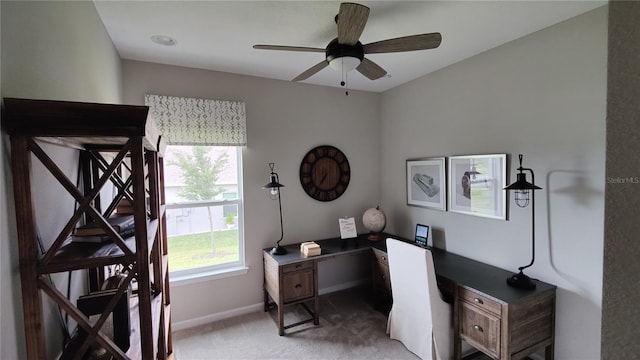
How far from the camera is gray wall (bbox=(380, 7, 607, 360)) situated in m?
1.91

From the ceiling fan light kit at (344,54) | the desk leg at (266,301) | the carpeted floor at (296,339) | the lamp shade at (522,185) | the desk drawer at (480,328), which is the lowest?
the carpeted floor at (296,339)

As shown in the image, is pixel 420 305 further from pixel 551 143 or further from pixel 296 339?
pixel 551 143

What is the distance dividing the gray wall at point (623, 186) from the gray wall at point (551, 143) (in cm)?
205

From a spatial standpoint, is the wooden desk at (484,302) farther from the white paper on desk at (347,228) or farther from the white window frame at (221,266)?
the white paper on desk at (347,228)

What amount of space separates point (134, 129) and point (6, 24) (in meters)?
0.42

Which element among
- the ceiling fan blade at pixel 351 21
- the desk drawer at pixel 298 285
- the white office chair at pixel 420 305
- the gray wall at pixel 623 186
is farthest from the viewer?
the desk drawer at pixel 298 285

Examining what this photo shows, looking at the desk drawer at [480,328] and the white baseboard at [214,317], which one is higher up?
the desk drawer at [480,328]

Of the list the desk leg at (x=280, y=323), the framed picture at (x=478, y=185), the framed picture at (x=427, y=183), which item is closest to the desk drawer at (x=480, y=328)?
the framed picture at (x=478, y=185)

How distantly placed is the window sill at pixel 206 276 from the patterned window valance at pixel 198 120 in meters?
1.36

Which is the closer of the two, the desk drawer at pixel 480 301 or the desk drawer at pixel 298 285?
the desk drawer at pixel 480 301

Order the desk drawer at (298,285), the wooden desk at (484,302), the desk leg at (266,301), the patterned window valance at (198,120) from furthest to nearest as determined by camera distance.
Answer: the desk leg at (266,301), the desk drawer at (298,285), the patterned window valance at (198,120), the wooden desk at (484,302)

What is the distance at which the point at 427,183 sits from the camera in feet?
10.5

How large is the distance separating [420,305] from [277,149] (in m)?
2.13

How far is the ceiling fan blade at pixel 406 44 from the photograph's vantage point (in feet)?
5.44
